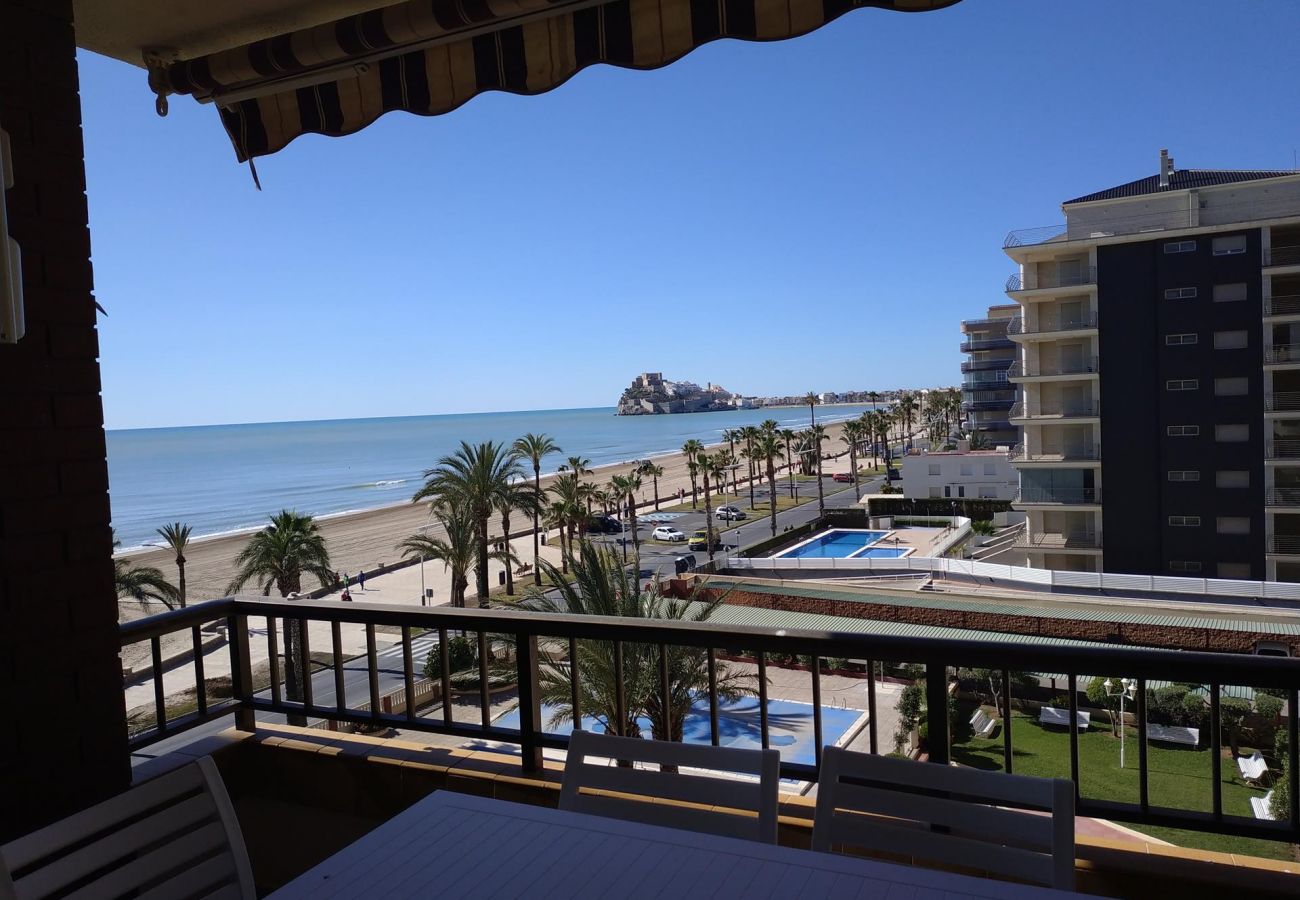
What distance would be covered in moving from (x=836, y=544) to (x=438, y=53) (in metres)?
35.7

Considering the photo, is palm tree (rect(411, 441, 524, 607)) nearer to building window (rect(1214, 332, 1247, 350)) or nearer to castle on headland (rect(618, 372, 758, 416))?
building window (rect(1214, 332, 1247, 350))

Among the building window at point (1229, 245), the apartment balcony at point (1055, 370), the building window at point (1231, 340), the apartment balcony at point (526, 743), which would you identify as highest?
the building window at point (1229, 245)

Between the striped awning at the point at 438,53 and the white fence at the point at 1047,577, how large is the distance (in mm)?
25109

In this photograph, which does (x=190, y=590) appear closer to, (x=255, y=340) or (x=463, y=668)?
(x=463, y=668)

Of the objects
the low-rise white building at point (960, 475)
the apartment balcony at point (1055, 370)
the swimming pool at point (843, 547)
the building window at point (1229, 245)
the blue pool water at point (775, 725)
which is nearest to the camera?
the blue pool water at point (775, 725)

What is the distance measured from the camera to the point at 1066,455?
92.5 ft

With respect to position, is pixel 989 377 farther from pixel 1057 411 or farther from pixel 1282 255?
pixel 1282 255

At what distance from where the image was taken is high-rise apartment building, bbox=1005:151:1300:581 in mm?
25141

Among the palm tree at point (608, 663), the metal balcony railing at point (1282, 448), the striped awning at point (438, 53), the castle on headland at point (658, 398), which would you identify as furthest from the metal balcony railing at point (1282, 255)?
the castle on headland at point (658, 398)

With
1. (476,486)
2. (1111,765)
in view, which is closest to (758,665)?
(1111,765)

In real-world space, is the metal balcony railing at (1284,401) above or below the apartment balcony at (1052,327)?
below

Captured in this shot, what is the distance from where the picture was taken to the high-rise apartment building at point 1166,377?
25141 millimetres

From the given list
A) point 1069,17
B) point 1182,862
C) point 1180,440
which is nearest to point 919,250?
point 1180,440

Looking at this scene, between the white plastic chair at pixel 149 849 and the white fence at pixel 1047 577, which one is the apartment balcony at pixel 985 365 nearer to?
the white fence at pixel 1047 577
